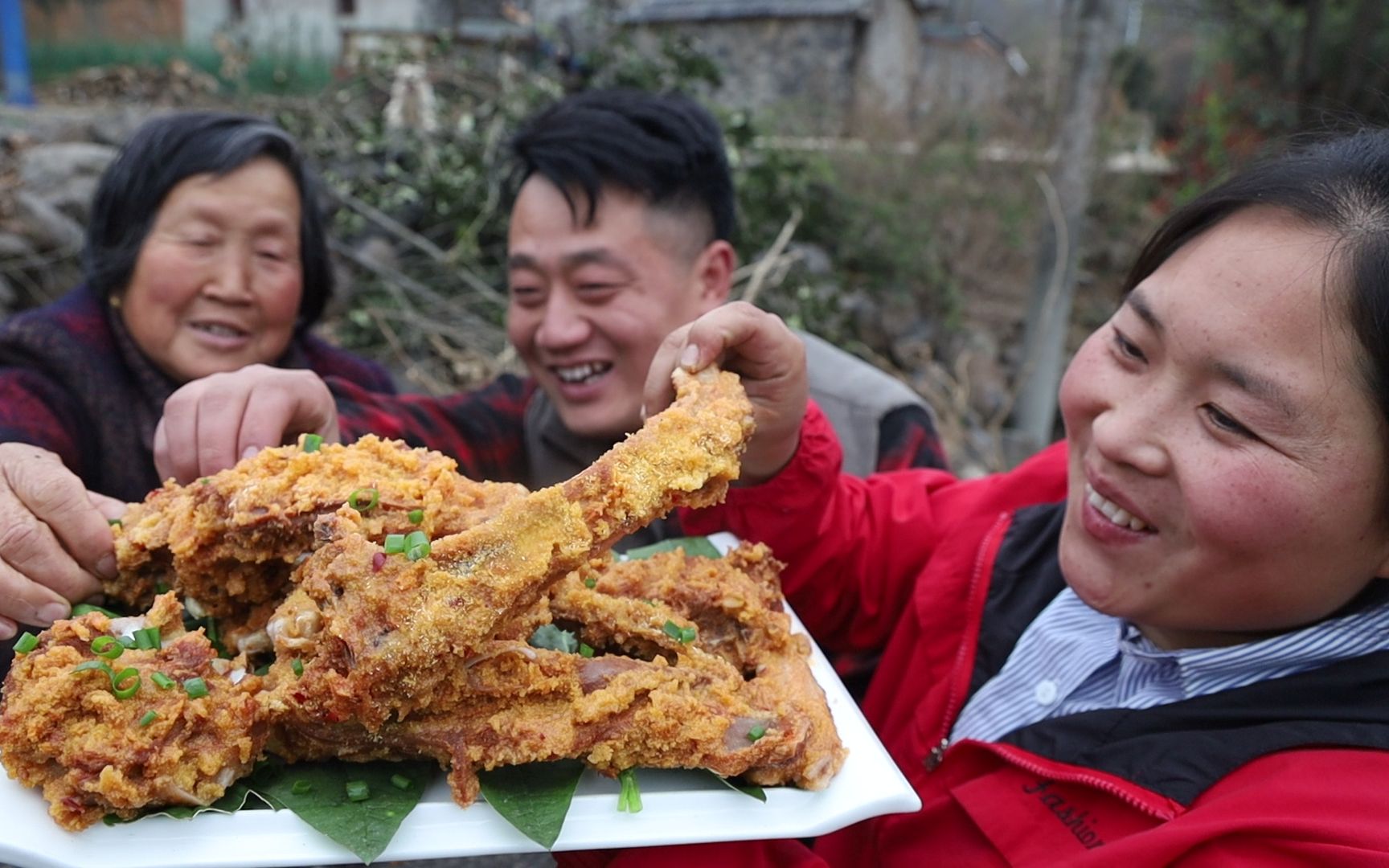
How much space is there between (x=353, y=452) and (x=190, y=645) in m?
0.38

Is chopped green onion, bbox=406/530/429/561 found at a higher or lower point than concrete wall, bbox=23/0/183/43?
lower

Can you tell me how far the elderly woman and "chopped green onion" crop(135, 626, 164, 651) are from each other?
1322 millimetres

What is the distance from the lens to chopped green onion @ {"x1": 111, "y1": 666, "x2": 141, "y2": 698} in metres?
1.22

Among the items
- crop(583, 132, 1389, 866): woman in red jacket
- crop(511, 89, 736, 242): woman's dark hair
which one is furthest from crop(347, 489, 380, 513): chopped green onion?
crop(511, 89, 736, 242): woman's dark hair

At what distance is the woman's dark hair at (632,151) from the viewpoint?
2633 mm

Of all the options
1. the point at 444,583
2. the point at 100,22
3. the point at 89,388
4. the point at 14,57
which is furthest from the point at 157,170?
the point at 100,22

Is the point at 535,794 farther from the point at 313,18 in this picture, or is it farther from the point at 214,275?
the point at 313,18

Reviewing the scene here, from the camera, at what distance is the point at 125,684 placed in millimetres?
1221

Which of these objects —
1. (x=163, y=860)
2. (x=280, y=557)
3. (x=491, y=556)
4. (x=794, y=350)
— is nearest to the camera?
(x=163, y=860)

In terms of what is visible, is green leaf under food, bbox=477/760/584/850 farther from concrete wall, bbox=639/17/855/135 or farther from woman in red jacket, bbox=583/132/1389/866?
concrete wall, bbox=639/17/855/135

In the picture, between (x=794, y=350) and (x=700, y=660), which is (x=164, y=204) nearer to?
(x=794, y=350)

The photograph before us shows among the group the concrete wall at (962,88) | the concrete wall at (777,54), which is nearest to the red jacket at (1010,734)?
the concrete wall at (962,88)

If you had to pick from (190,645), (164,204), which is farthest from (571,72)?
(190,645)

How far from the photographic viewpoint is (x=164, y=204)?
8.48 ft
